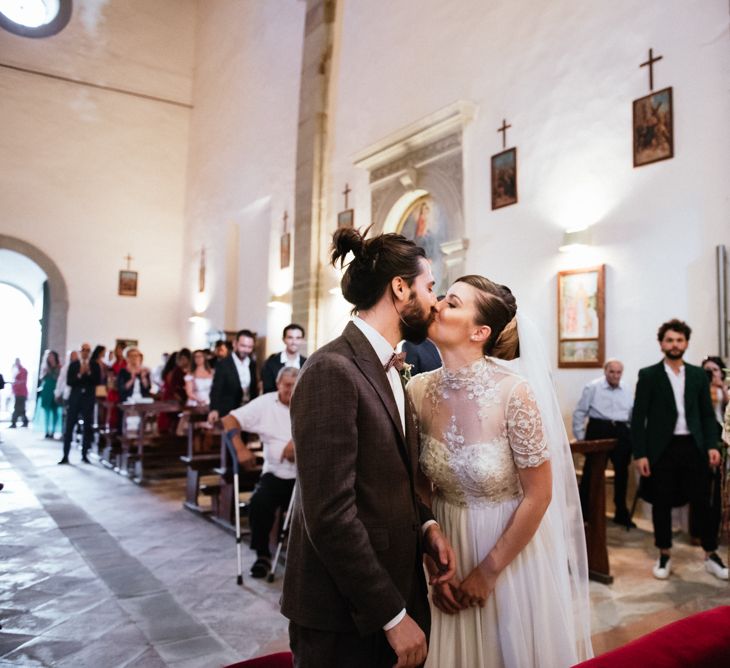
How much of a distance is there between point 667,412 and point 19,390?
13202 millimetres

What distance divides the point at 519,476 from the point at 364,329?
0.64 meters

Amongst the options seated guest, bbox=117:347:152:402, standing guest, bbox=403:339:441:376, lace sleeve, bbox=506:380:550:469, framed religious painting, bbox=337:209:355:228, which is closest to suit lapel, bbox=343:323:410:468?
lace sleeve, bbox=506:380:550:469

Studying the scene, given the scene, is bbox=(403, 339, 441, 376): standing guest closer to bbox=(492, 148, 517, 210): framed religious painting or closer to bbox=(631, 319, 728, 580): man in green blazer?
bbox=(631, 319, 728, 580): man in green blazer

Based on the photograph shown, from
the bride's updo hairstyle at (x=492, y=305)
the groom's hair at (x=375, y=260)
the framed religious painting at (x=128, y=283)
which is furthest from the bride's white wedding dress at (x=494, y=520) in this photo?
the framed religious painting at (x=128, y=283)

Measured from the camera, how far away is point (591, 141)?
6215mm

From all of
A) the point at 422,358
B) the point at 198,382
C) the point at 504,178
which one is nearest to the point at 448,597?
the point at 422,358

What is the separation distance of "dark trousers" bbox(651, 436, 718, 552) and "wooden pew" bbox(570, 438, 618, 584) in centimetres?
40

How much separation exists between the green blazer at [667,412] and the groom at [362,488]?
10.7 feet

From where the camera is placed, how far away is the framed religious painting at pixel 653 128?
552cm

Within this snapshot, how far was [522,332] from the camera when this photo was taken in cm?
218

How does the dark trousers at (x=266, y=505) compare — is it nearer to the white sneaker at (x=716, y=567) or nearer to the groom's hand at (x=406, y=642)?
the white sneaker at (x=716, y=567)

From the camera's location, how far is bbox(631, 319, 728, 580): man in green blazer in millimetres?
4270

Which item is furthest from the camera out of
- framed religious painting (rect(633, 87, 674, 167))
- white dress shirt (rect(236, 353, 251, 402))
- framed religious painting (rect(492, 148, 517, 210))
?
framed religious painting (rect(492, 148, 517, 210))

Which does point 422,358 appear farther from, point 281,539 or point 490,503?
point 281,539
